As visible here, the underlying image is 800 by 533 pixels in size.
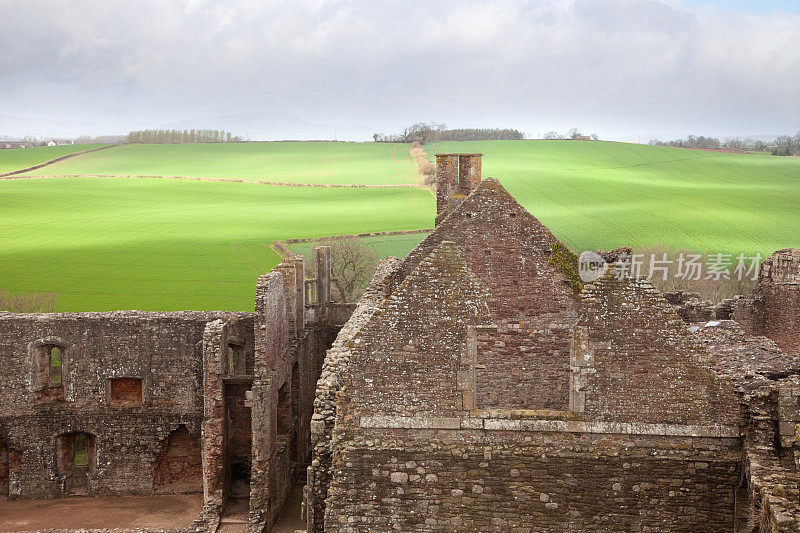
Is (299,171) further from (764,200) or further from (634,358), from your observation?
(634,358)

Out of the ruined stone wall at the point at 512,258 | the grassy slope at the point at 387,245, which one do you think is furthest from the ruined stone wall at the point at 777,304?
the grassy slope at the point at 387,245

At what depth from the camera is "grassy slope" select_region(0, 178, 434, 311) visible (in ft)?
141

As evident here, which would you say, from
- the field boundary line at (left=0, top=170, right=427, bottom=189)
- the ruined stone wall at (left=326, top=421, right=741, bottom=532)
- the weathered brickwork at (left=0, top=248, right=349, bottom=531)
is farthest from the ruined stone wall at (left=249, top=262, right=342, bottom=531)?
the field boundary line at (left=0, top=170, right=427, bottom=189)

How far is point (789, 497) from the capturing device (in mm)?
10453

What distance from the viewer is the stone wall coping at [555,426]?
39.4 feet

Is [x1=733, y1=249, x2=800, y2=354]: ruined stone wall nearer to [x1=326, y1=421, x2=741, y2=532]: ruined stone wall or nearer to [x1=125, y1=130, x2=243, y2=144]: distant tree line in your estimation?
[x1=326, y1=421, x2=741, y2=532]: ruined stone wall

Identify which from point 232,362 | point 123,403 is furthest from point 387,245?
point 123,403

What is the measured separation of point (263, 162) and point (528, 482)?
77.9 meters

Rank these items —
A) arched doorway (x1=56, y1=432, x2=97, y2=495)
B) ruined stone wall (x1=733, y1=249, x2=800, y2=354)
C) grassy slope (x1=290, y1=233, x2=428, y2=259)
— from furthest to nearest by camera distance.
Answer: grassy slope (x1=290, y1=233, x2=428, y2=259) < arched doorway (x1=56, y1=432, x2=97, y2=495) < ruined stone wall (x1=733, y1=249, x2=800, y2=354)

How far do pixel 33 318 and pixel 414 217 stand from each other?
34.2m

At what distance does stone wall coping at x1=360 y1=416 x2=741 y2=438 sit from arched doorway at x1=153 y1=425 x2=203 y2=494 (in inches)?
566

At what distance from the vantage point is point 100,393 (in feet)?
80.4

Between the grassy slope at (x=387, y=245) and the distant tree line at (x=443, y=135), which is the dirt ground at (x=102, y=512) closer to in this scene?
the grassy slope at (x=387, y=245)

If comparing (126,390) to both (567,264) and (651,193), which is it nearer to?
(567,264)
